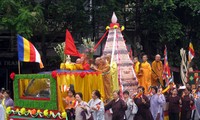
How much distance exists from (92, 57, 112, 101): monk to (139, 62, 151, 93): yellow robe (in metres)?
2.69

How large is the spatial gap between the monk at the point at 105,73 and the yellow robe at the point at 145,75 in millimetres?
2693

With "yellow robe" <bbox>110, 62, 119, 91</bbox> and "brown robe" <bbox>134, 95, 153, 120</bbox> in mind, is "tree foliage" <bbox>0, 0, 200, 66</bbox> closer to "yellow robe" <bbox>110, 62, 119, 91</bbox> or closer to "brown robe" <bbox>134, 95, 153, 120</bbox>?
"yellow robe" <bbox>110, 62, 119, 91</bbox>

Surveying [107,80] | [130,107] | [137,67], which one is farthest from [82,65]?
[137,67]

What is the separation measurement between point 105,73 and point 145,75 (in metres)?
3.03

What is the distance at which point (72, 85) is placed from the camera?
11.6 m

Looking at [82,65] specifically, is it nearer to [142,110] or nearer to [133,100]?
[133,100]

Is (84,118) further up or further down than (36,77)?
further down

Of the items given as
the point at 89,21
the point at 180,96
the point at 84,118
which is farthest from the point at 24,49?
the point at 89,21

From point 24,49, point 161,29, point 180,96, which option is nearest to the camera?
point 24,49

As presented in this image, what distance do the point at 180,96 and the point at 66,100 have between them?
540 centimetres

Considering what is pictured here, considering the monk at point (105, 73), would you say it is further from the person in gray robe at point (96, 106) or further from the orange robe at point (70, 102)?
the orange robe at point (70, 102)

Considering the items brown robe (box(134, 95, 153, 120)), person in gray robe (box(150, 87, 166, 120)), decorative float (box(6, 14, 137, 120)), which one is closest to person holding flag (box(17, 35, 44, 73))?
decorative float (box(6, 14, 137, 120))

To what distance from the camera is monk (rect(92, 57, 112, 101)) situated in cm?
1384

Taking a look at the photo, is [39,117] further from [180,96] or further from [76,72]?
[180,96]
